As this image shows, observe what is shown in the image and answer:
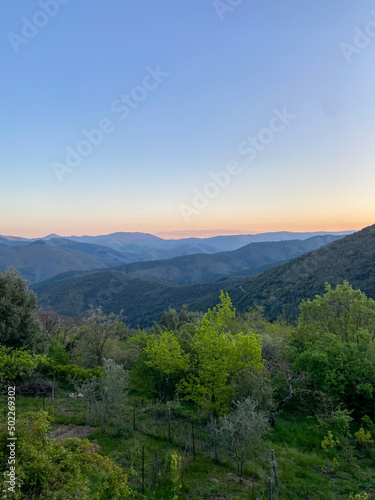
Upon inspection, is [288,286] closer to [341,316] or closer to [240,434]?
[341,316]

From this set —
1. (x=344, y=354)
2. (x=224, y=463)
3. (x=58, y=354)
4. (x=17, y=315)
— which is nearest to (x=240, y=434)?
(x=224, y=463)

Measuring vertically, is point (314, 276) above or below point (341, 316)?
above

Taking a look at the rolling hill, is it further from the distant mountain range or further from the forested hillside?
the forested hillside

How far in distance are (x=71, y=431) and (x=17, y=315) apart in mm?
10437

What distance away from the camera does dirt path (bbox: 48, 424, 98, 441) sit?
1284 cm

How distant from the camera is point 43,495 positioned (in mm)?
5039

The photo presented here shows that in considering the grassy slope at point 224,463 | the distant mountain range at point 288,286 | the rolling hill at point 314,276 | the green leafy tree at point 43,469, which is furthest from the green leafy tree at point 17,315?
the rolling hill at point 314,276

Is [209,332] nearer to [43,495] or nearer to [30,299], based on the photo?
[43,495]

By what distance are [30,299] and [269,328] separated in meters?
27.3

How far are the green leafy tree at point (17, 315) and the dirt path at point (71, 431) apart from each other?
821 cm

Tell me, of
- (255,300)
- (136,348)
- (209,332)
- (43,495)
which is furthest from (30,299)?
(255,300)

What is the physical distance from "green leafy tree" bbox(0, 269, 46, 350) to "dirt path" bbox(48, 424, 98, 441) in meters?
8.21

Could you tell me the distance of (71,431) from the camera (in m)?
13.4

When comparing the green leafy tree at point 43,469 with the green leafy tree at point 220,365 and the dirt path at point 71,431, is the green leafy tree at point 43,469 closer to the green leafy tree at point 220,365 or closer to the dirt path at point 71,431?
the dirt path at point 71,431
